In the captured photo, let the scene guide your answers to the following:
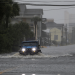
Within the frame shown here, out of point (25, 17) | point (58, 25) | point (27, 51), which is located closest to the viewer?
point (27, 51)

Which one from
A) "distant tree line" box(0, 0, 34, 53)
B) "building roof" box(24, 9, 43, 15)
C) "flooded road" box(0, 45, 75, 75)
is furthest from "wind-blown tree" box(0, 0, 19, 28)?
"building roof" box(24, 9, 43, 15)

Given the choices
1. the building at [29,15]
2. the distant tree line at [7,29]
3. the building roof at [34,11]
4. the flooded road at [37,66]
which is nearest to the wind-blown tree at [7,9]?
the distant tree line at [7,29]

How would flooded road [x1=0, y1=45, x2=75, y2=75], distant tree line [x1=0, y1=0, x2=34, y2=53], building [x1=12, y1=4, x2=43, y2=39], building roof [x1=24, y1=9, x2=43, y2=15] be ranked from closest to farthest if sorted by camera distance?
flooded road [x1=0, y1=45, x2=75, y2=75] → distant tree line [x1=0, y1=0, x2=34, y2=53] → building [x1=12, y1=4, x2=43, y2=39] → building roof [x1=24, y1=9, x2=43, y2=15]

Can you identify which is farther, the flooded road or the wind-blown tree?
the wind-blown tree

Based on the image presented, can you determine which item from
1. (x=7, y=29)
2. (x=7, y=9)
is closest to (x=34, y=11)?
(x=7, y=29)

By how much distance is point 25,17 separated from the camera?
94750mm

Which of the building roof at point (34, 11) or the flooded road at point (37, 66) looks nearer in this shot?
the flooded road at point (37, 66)

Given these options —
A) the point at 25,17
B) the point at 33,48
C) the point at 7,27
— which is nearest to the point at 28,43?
the point at 33,48

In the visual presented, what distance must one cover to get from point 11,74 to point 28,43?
17553mm

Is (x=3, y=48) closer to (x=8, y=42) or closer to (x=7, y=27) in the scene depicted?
(x=8, y=42)

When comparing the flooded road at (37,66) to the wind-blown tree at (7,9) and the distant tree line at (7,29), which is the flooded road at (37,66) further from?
the distant tree line at (7,29)

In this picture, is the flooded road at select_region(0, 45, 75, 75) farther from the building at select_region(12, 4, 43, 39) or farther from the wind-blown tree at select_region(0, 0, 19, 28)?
the building at select_region(12, 4, 43, 39)

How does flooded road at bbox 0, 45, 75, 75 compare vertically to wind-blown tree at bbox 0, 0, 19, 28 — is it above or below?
below

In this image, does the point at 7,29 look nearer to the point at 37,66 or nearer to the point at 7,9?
the point at 7,9
